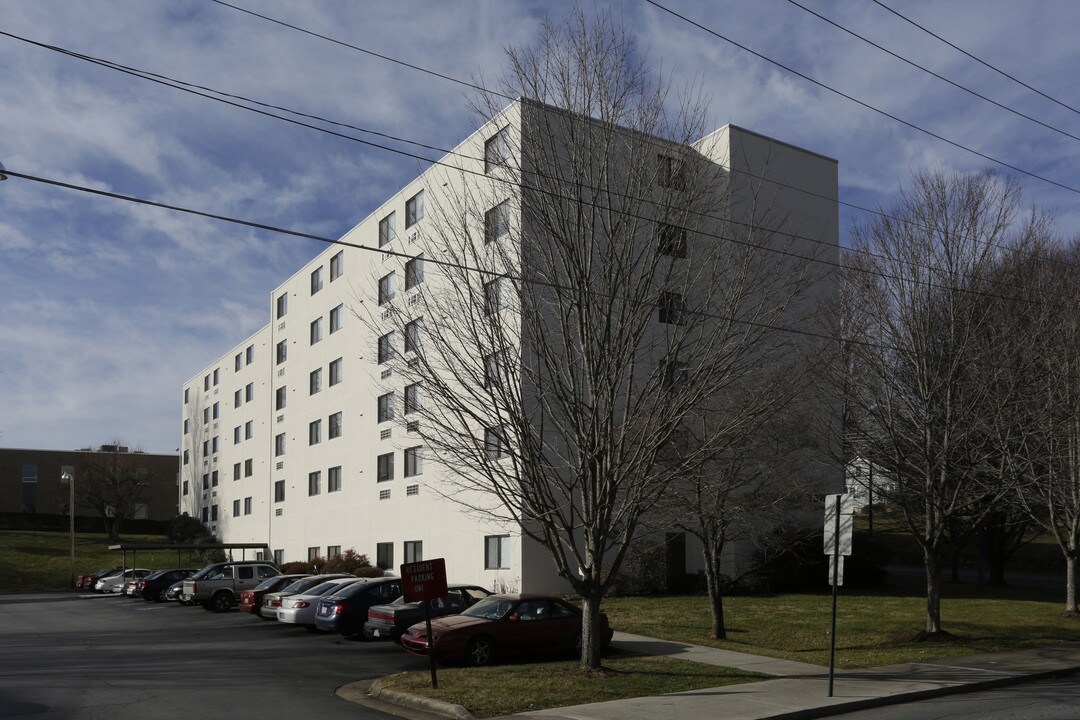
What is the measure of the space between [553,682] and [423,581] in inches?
99.8

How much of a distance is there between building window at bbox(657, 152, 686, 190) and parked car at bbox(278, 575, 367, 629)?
513 inches

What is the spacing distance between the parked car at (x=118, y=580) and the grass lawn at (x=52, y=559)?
9418mm

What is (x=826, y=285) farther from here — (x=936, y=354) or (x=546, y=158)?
(x=546, y=158)

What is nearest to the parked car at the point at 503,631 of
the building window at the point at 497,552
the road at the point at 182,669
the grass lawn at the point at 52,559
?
the road at the point at 182,669

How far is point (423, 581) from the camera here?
48.5ft

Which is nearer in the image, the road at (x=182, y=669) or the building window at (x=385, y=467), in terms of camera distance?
the road at (x=182, y=669)

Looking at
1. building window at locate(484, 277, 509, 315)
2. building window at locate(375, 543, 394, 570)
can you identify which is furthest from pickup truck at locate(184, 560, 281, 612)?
building window at locate(484, 277, 509, 315)

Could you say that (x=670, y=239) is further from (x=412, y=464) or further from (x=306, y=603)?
(x=412, y=464)

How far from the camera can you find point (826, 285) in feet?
106

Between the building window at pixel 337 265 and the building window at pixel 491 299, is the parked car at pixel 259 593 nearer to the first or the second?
the building window at pixel 491 299

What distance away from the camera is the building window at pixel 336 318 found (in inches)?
1873

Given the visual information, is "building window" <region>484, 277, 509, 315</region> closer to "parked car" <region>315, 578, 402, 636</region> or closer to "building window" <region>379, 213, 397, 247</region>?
"parked car" <region>315, 578, 402, 636</region>

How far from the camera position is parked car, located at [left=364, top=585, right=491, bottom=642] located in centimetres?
2047

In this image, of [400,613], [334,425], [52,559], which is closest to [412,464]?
[334,425]
